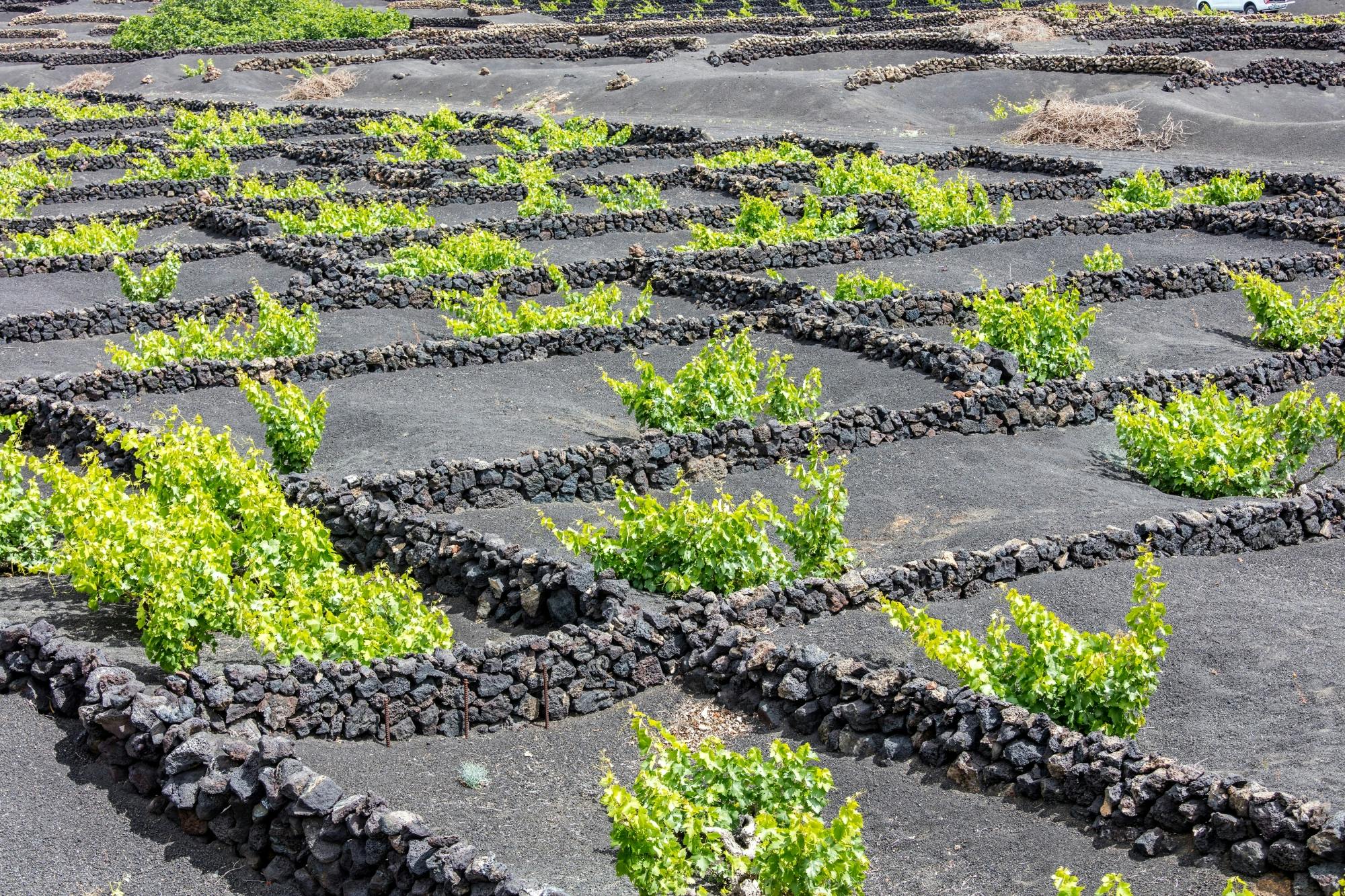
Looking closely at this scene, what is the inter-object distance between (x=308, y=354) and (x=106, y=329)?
16.0ft

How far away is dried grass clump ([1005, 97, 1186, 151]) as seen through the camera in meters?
34.8

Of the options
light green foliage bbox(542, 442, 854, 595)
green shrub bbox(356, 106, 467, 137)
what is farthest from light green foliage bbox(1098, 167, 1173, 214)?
green shrub bbox(356, 106, 467, 137)

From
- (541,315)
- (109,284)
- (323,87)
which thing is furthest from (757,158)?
(323,87)

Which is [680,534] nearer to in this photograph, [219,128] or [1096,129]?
[1096,129]

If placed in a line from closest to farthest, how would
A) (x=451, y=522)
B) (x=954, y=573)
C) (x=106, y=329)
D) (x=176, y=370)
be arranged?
(x=954, y=573) → (x=451, y=522) → (x=176, y=370) → (x=106, y=329)

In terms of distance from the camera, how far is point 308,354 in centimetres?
1831

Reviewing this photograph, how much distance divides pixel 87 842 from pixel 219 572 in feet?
7.98

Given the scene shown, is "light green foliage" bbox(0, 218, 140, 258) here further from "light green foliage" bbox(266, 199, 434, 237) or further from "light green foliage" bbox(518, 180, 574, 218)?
"light green foliage" bbox(518, 180, 574, 218)

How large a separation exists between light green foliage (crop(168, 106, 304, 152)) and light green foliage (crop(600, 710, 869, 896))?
105 feet

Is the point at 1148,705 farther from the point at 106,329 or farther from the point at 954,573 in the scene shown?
the point at 106,329

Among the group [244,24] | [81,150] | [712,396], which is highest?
[244,24]

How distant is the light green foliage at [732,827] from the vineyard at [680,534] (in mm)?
28

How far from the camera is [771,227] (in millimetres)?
25625

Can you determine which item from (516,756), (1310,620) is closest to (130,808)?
(516,756)
